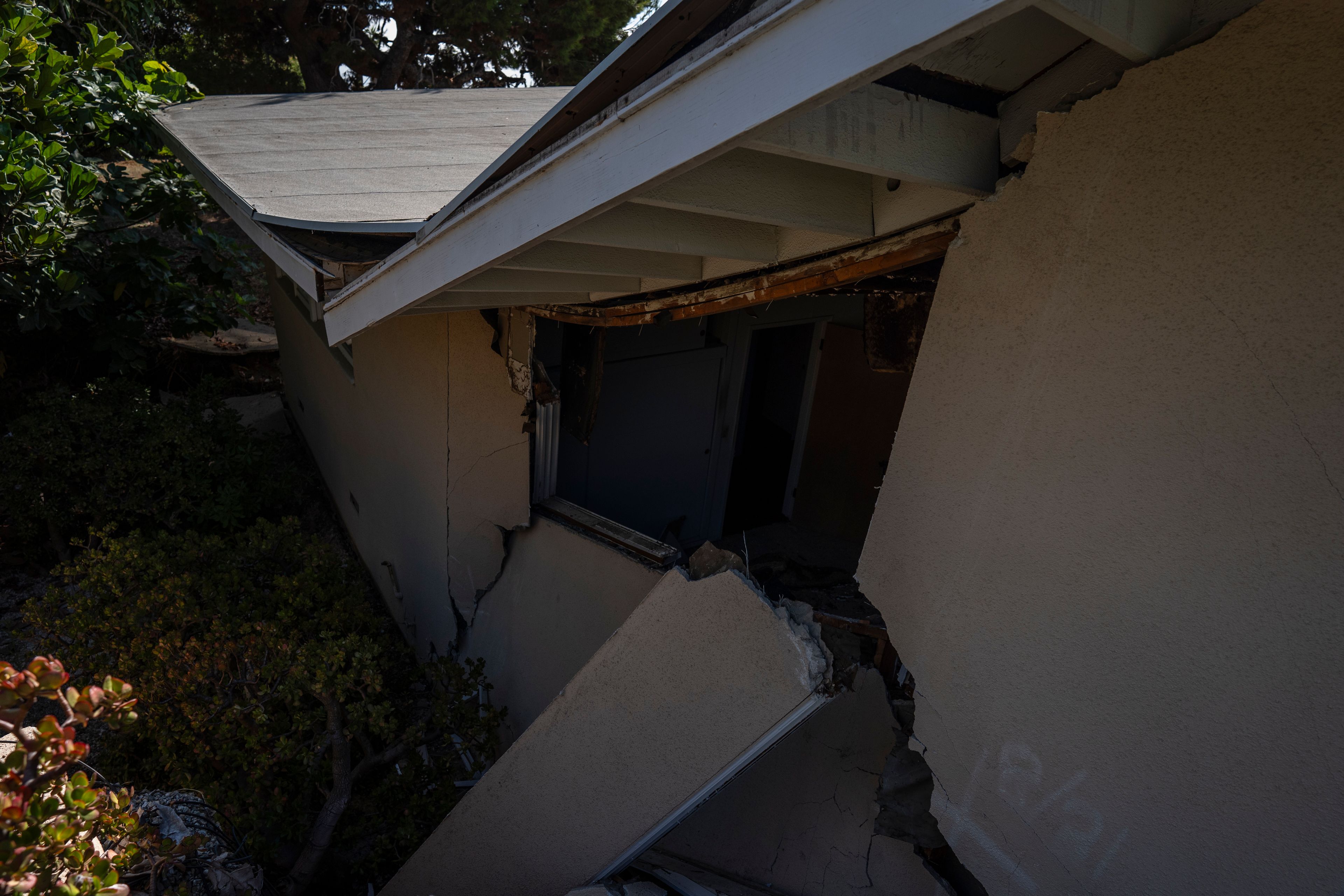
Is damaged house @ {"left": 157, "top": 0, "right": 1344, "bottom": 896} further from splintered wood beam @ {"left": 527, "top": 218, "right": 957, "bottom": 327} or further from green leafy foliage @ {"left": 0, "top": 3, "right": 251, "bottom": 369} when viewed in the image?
green leafy foliage @ {"left": 0, "top": 3, "right": 251, "bottom": 369}

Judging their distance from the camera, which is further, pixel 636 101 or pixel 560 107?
pixel 560 107

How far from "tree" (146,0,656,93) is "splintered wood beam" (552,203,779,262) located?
12874mm

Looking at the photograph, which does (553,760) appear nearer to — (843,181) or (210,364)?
(843,181)

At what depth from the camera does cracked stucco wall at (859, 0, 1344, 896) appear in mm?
1364

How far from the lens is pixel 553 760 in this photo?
2705 millimetres

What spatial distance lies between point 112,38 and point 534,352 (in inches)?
162

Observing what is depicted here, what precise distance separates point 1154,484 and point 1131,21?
0.91 meters

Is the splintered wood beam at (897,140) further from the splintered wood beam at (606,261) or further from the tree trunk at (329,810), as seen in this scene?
the tree trunk at (329,810)

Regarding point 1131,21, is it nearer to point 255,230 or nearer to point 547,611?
point 547,611

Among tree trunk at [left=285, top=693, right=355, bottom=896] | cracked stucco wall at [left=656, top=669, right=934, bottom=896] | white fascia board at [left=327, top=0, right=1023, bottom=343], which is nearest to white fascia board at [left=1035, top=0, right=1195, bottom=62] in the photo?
white fascia board at [left=327, top=0, right=1023, bottom=343]

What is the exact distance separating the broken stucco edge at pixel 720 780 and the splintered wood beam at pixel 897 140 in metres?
1.41

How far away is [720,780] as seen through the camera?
2365 millimetres


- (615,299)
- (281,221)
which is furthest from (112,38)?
(615,299)

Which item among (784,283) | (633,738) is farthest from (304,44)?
(633,738)
